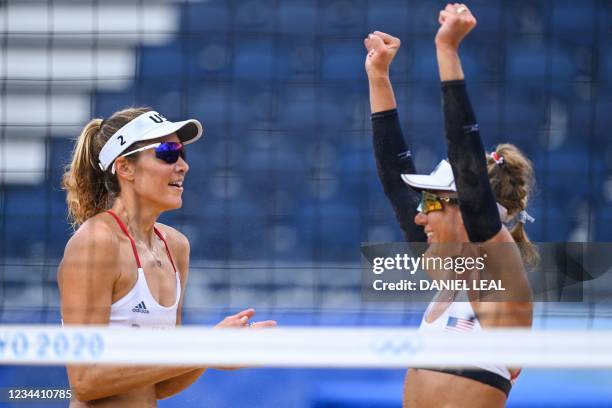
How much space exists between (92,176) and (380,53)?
3.23ft

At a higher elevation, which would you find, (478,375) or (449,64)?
(449,64)

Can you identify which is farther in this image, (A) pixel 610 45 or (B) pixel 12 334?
(A) pixel 610 45

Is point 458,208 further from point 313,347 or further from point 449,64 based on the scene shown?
point 313,347

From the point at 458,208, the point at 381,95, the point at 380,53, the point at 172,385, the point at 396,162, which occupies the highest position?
the point at 380,53

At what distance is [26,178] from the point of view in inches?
149

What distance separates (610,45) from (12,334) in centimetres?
211

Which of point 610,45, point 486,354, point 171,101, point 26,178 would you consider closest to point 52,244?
point 26,178

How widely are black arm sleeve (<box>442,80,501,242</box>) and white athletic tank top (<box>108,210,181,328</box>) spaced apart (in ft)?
2.95

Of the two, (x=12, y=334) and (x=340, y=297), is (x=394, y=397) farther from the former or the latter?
(x=12, y=334)

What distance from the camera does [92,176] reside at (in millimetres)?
3100

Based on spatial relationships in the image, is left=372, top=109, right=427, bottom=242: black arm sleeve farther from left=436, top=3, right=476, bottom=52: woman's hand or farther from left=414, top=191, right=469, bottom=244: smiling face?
left=436, top=3, right=476, bottom=52: woman's hand

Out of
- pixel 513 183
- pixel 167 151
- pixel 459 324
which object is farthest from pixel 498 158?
pixel 167 151

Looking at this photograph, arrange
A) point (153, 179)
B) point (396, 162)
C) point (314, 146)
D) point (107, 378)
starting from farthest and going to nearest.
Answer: point (314, 146)
point (396, 162)
point (153, 179)
point (107, 378)

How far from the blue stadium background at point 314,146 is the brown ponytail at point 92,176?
23.6 inches
